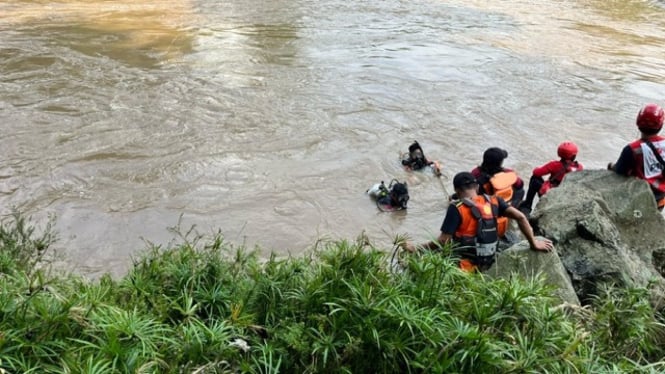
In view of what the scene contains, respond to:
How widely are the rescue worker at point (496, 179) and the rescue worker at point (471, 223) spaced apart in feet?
3.52

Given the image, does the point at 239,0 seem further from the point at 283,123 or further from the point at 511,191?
the point at 511,191

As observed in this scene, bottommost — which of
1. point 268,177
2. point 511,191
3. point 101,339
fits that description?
point 268,177

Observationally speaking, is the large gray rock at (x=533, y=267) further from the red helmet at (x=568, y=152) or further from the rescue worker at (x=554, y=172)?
the red helmet at (x=568, y=152)

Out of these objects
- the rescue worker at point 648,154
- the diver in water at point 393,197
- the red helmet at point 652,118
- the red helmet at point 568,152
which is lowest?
the diver in water at point 393,197

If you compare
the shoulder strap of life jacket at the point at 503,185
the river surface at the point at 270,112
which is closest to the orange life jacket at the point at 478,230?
the river surface at the point at 270,112

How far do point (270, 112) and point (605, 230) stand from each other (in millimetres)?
7149

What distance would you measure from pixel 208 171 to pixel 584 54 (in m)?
13.0

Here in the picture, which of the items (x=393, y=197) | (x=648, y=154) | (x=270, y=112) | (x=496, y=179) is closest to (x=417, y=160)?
(x=393, y=197)

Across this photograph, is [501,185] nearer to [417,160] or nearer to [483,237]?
[483,237]

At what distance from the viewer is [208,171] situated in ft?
26.6

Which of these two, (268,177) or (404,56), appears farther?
(404,56)

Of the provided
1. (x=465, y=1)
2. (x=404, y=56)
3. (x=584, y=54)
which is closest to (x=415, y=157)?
(x=404, y=56)

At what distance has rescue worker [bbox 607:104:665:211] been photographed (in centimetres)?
491

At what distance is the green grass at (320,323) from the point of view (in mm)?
2711
